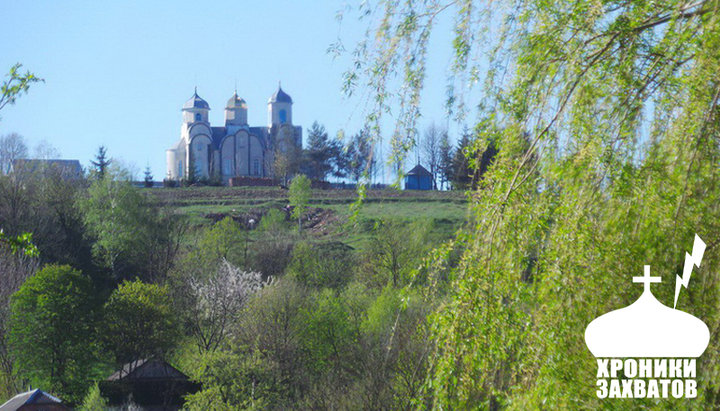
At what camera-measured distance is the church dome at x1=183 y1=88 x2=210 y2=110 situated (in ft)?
289

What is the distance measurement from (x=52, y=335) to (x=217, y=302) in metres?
6.91

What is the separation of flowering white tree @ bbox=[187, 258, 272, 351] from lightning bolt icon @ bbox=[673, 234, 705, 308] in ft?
92.1

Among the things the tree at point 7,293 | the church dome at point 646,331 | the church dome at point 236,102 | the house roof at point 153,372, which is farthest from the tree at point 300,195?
the church dome at point 646,331

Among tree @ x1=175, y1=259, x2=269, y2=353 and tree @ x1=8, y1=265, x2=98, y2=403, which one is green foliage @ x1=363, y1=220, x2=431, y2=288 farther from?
→ tree @ x1=8, y1=265, x2=98, y2=403

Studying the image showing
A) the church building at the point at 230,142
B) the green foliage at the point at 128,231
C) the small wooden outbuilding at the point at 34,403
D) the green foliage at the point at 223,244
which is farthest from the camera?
the church building at the point at 230,142

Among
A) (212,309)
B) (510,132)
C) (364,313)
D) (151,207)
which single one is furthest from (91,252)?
(510,132)

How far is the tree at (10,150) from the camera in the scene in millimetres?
60281

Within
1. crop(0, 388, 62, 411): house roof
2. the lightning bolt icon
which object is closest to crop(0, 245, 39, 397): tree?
crop(0, 388, 62, 411): house roof

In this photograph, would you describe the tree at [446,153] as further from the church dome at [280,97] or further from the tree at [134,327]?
the church dome at [280,97]

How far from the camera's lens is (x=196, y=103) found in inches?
3465

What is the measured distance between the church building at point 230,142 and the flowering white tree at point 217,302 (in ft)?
147

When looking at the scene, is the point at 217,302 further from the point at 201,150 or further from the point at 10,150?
the point at 201,150

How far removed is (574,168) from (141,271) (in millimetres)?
40781

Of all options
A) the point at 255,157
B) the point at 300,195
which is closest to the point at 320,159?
the point at 255,157
